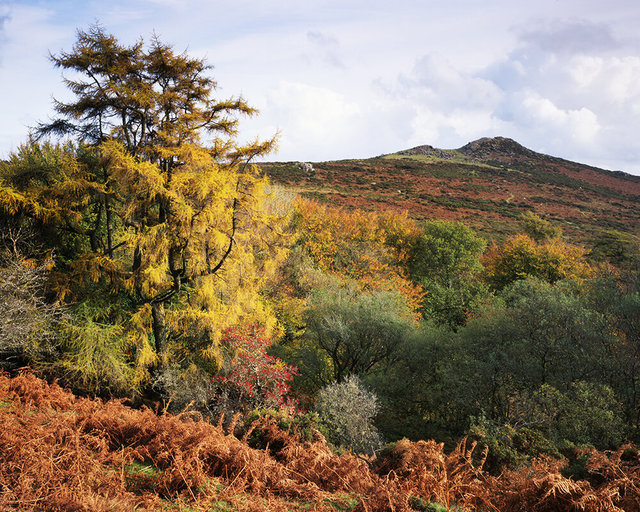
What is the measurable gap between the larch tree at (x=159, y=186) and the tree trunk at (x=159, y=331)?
4 cm

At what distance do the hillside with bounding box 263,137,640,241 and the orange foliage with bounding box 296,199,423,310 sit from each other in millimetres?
18381

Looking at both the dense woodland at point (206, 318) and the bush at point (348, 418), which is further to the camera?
the dense woodland at point (206, 318)

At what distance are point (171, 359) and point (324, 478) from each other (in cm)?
1118

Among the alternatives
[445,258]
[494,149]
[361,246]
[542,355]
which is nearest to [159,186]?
[542,355]

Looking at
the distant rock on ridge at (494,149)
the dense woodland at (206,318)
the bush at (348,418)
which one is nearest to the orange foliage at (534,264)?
the dense woodland at (206,318)

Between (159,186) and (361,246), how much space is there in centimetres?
1950

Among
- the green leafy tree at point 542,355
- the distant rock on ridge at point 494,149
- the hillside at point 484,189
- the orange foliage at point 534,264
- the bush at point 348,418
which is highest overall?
the distant rock on ridge at point 494,149

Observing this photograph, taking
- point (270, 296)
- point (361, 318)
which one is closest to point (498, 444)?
point (361, 318)

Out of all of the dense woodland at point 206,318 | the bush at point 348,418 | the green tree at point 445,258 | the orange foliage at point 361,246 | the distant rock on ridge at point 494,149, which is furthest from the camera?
the distant rock on ridge at point 494,149

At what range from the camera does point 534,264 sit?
2845 centimetres

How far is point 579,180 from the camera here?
85.4 metres

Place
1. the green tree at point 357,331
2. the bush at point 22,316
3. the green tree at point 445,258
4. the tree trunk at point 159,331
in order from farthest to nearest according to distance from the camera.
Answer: the green tree at point 445,258
the green tree at point 357,331
the tree trunk at point 159,331
the bush at point 22,316

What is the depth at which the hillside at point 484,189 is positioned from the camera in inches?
2135

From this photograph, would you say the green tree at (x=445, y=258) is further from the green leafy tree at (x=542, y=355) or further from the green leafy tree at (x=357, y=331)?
the green leafy tree at (x=542, y=355)
